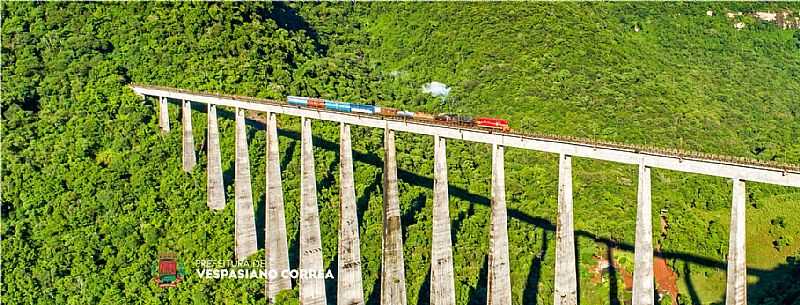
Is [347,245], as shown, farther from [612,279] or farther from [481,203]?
[612,279]

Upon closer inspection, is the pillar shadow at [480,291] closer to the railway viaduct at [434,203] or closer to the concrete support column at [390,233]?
the railway viaduct at [434,203]

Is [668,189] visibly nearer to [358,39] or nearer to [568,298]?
[568,298]

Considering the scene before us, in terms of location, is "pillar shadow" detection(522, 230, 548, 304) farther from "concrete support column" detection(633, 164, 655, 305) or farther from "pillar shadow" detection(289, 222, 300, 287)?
"concrete support column" detection(633, 164, 655, 305)

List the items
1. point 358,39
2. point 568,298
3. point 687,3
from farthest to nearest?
point 687,3
point 358,39
point 568,298

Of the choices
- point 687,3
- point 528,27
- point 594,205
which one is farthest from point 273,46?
point 687,3

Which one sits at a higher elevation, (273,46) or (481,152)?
(273,46)

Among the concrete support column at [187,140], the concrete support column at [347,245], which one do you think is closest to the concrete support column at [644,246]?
the concrete support column at [347,245]

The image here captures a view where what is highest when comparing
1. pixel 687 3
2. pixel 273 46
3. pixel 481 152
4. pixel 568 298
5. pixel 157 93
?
pixel 687 3
